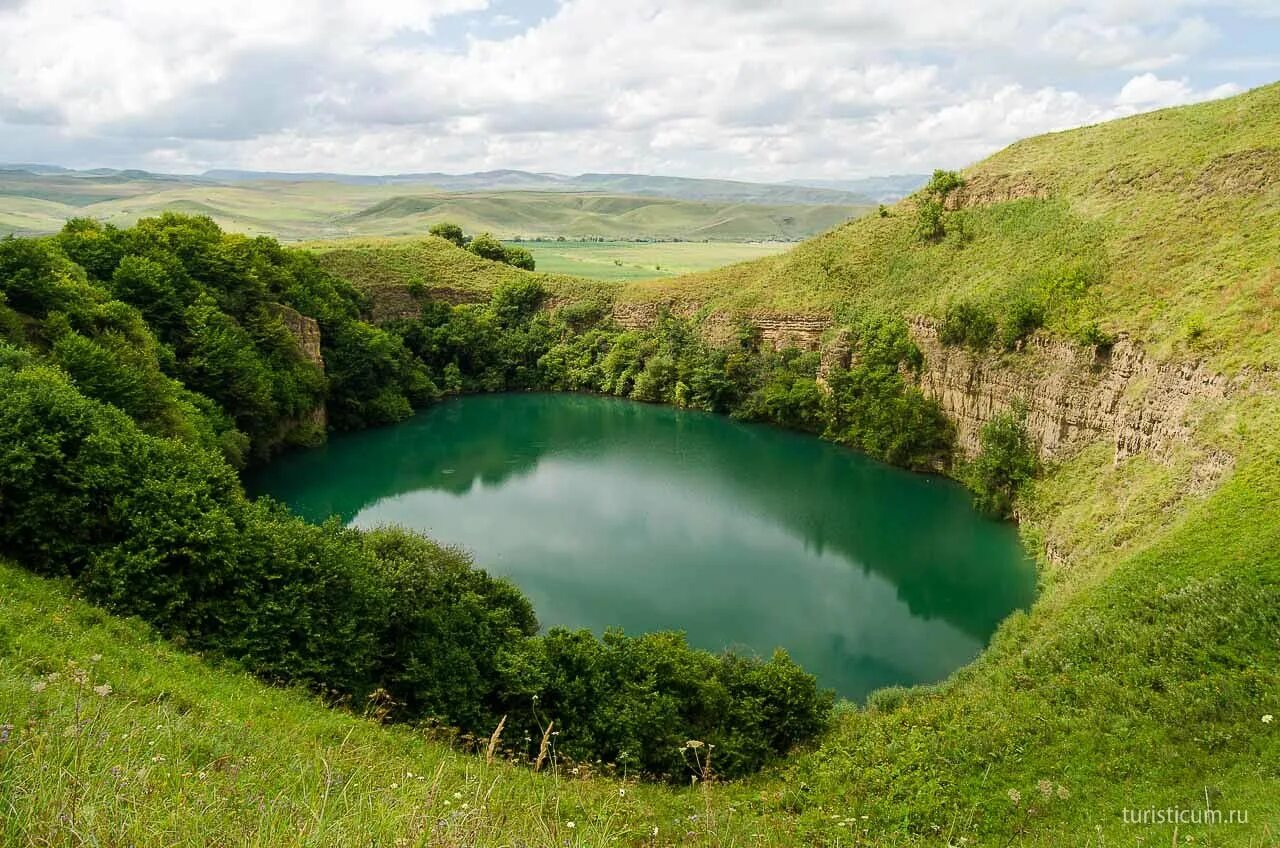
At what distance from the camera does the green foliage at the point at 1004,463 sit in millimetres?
29172

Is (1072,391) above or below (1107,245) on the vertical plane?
below

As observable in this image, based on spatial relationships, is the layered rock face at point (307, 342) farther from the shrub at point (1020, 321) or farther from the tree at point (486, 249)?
the shrub at point (1020, 321)

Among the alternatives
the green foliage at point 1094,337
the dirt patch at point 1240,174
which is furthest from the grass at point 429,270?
the dirt patch at point 1240,174

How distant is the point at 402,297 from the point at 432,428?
14.4 metres

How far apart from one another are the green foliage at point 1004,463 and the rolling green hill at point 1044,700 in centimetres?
113

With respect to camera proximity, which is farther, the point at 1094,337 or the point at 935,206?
the point at 935,206

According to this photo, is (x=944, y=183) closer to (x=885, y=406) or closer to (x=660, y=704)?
(x=885, y=406)

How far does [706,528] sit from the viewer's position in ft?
95.0

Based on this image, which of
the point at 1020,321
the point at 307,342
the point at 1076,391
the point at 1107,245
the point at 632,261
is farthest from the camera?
the point at 632,261

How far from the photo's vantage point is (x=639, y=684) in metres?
14.6

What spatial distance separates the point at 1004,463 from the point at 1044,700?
18766 millimetres

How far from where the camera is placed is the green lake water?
828 inches

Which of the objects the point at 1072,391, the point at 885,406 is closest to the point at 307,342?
the point at 885,406

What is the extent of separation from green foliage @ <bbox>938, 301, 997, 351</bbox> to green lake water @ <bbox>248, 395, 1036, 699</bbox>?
651cm
